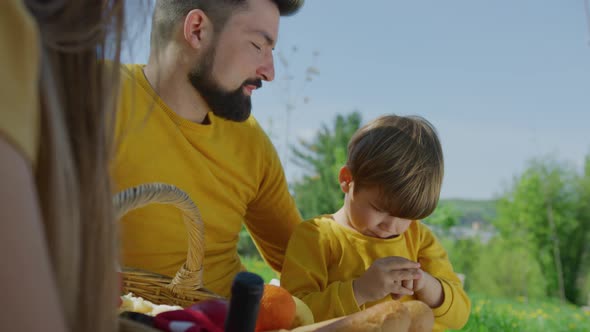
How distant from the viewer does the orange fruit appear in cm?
104

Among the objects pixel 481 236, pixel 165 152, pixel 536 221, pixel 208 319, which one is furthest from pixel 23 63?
pixel 481 236

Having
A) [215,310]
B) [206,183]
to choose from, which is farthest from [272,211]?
[215,310]

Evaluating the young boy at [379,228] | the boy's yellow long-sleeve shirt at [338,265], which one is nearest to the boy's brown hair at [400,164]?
the young boy at [379,228]

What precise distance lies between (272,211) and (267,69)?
491 mm

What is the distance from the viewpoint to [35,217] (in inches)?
16.6

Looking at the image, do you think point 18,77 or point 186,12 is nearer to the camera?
point 18,77

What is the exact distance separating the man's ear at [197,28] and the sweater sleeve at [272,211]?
1.32 feet

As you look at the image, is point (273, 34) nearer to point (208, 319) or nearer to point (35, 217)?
point (208, 319)

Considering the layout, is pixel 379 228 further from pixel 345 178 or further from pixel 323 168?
pixel 323 168

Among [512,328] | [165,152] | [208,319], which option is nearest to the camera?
[208,319]

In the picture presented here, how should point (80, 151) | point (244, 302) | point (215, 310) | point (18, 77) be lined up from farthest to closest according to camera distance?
1. point (215, 310)
2. point (244, 302)
3. point (80, 151)
4. point (18, 77)

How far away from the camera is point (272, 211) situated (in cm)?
200

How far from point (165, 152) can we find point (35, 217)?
1.24 metres

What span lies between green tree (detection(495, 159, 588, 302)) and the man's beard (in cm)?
2367
